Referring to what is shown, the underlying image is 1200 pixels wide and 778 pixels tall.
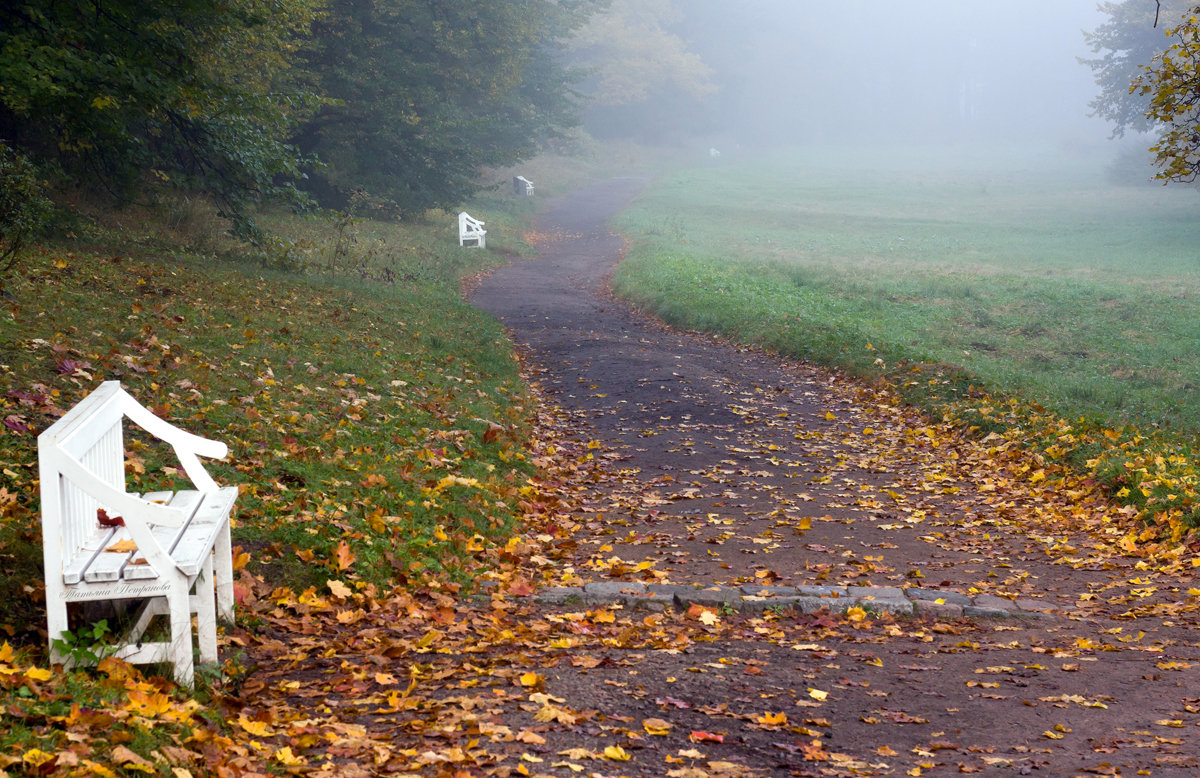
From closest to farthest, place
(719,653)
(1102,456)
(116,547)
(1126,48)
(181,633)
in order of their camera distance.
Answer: (181,633) < (116,547) < (719,653) < (1102,456) < (1126,48)

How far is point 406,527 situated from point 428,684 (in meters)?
2.19

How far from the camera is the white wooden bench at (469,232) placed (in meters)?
28.2

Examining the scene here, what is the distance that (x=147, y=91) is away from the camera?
12.0 m

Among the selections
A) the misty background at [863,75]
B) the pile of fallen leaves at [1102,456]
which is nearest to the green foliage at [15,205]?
the pile of fallen leaves at [1102,456]

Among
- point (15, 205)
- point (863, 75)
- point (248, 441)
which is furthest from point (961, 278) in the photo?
point (863, 75)

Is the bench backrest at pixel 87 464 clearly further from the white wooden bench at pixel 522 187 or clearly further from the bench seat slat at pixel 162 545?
the white wooden bench at pixel 522 187

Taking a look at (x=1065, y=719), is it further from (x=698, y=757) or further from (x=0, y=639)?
(x=0, y=639)

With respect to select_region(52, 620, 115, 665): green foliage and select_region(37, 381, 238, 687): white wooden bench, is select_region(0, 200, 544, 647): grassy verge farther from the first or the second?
select_region(37, 381, 238, 687): white wooden bench

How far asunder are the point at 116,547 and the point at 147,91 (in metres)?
9.83

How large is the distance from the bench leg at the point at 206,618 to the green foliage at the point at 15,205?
6789 millimetres

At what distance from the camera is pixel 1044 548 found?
7359mm

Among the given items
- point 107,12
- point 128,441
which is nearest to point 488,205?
point 107,12

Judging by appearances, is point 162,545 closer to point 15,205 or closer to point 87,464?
point 87,464

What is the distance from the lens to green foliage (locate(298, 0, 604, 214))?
24750mm
